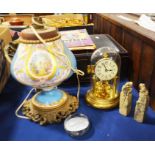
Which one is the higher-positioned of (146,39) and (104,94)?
(146,39)

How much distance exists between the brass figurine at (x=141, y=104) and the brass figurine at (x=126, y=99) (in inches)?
1.3

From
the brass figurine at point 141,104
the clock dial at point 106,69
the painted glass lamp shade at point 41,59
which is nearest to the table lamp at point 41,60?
the painted glass lamp shade at point 41,59

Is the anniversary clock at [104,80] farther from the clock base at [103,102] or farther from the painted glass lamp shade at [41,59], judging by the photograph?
the painted glass lamp shade at [41,59]

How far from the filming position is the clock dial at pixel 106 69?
67 centimetres

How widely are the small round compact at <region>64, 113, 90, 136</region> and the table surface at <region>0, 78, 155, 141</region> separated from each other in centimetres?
2

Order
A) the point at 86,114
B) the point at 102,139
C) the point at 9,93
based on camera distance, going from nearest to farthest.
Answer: the point at 102,139 → the point at 86,114 → the point at 9,93

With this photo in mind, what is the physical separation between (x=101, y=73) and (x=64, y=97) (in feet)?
0.52

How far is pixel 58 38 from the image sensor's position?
570 mm

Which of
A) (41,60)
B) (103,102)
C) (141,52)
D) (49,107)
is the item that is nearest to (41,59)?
(41,60)

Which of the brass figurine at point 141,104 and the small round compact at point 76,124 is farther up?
the brass figurine at point 141,104

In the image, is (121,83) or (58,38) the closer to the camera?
(58,38)

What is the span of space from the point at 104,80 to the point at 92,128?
205 millimetres
